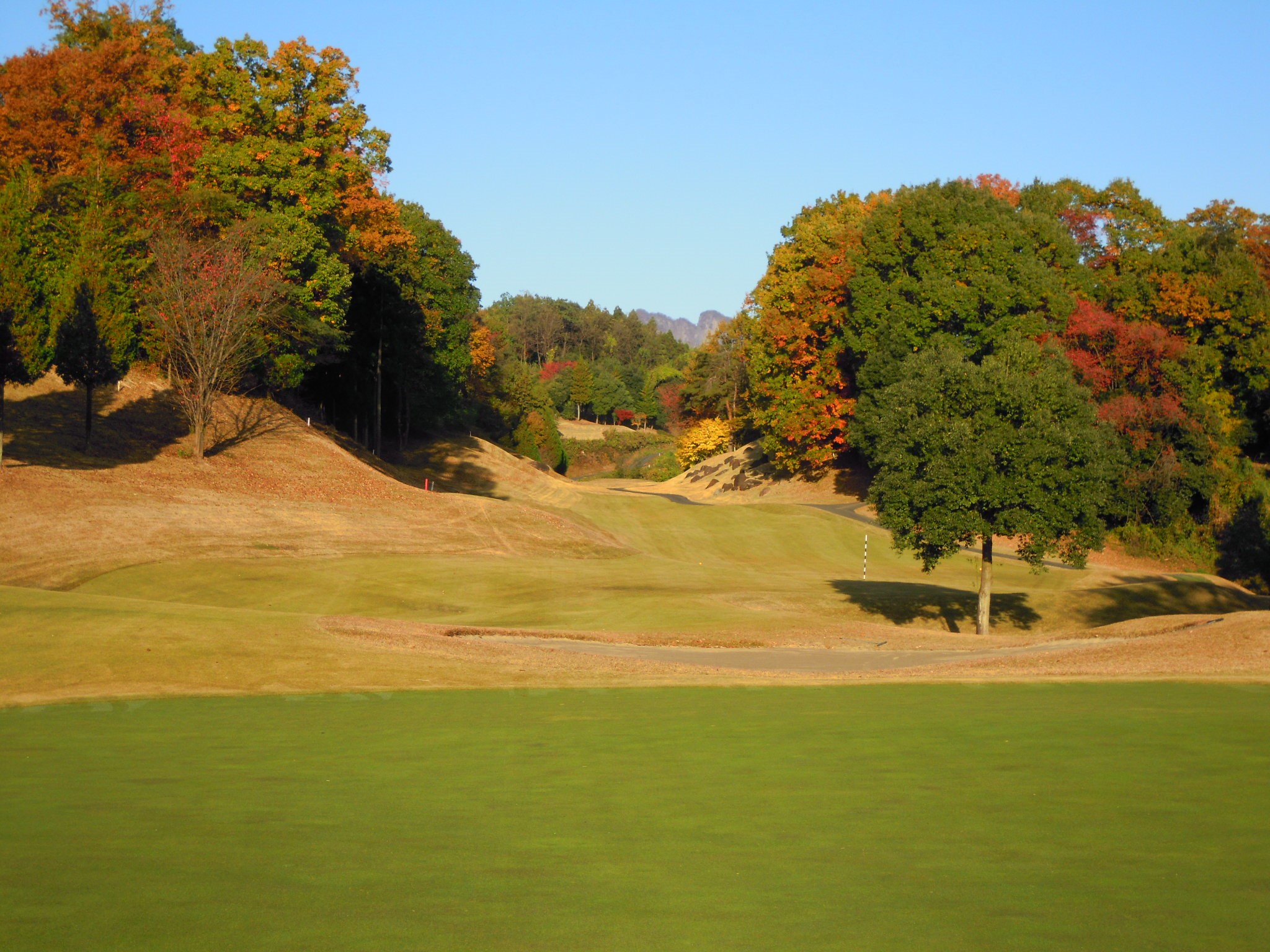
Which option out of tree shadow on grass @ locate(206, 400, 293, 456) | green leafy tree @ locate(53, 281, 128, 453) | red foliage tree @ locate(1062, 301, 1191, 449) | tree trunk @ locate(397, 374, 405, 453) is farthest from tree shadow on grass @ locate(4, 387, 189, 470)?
red foliage tree @ locate(1062, 301, 1191, 449)

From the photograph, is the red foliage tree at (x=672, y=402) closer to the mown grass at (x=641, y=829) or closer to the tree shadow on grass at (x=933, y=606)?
the tree shadow on grass at (x=933, y=606)

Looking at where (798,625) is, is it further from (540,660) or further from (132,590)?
(132,590)

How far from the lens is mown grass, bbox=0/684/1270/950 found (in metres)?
7.64

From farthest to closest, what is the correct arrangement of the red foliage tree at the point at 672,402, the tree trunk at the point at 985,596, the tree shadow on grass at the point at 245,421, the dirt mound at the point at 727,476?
the red foliage tree at the point at 672,402 < the dirt mound at the point at 727,476 < the tree shadow on grass at the point at 245,421 < the tree trunk at the point at 985,596

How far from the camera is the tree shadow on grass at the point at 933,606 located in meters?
38.0

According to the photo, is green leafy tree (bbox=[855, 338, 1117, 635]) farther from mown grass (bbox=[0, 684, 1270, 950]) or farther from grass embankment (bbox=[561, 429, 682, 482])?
grass embankment (bbox=[561, 429, 682, 482])

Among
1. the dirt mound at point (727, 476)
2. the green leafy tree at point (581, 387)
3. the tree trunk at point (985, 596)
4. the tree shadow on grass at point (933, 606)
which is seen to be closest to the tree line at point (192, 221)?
the dirt mound at point (727, 476)

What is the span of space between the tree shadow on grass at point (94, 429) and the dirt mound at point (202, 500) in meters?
0.08

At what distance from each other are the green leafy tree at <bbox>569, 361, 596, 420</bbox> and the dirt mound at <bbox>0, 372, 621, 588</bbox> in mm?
91423

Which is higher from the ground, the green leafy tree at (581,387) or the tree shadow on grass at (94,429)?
the green leafy tree at (581,387)

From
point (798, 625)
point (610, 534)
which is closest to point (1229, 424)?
point (610, 534)

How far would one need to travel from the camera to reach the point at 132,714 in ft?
56.7

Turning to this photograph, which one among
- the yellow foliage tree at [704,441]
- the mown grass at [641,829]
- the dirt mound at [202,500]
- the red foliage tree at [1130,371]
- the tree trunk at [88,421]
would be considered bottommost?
the mown grass at [641,829]

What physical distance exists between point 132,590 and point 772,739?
81.7 feet
